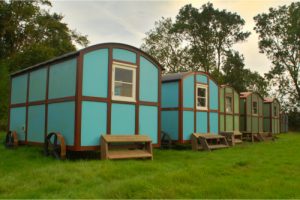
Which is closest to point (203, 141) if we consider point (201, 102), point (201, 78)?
point (201, 102)

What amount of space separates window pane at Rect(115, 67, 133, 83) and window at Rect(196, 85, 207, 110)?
4580mm

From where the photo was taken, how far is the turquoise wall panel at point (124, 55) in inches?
396

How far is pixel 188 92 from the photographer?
45.6ft

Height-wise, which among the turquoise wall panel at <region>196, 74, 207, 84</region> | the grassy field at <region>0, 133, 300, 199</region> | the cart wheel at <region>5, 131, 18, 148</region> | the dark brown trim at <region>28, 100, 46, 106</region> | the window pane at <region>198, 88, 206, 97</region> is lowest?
the grassy field at <region>0, 133, 300, 199</region>

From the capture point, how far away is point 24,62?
24578 mm

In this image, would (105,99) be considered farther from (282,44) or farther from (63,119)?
(282,44)

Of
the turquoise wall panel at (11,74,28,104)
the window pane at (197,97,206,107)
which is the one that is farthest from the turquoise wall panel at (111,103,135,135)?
the window pane at (197,97,206,107)

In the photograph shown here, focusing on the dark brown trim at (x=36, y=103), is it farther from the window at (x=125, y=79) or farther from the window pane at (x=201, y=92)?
the window pane at (x=201, y=92)

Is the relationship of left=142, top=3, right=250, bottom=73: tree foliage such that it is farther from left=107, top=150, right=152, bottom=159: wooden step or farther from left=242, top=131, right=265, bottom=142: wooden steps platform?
left=107, top=150, right=152, bottom=159: wooden step

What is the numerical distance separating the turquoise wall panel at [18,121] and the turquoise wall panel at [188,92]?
21.9ft

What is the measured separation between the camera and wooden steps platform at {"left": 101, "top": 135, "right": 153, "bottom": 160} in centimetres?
913

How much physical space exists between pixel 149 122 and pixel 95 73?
8.99 ft

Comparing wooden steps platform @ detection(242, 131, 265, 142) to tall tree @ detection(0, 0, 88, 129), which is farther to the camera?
tall tree @ detection(0, 0, 88, 129)

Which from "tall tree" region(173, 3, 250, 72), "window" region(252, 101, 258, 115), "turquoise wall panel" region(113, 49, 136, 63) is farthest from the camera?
"tall tree" region(173, 3, 250, 72)
